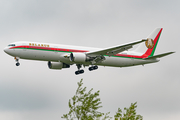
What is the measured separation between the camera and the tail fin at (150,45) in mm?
76375

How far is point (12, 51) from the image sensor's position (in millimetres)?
62656

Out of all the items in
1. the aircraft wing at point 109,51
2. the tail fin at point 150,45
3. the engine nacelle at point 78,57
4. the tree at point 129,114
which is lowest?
the tree at point 129,114

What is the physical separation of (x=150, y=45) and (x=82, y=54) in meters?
18.9

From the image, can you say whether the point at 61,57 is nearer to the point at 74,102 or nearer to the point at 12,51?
the point at 12,51

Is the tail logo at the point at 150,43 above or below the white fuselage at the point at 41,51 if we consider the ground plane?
above

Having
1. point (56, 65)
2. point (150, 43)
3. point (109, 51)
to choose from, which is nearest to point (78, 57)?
point (109, 51)

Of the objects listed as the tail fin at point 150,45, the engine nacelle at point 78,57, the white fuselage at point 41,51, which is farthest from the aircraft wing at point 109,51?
the tail fin at point 150,45

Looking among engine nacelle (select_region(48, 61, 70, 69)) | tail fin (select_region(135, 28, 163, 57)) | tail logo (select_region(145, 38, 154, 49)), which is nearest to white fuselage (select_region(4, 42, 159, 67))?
engine nacelle (select_region(48, 61, 70, 69))

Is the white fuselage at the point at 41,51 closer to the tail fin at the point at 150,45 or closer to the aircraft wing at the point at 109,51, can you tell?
the aircraft wing at the point at 109,51

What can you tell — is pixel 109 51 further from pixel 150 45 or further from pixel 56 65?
pixel 150 45

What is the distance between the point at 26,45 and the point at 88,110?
22.0 meters

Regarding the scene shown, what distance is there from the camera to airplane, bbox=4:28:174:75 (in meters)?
62.8

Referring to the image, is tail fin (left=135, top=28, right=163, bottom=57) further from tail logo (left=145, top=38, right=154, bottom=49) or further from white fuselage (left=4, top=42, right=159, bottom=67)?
white fuselage (left=4, top=42, right=159, bottom=67)

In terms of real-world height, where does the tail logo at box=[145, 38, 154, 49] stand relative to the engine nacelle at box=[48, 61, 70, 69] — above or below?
above
